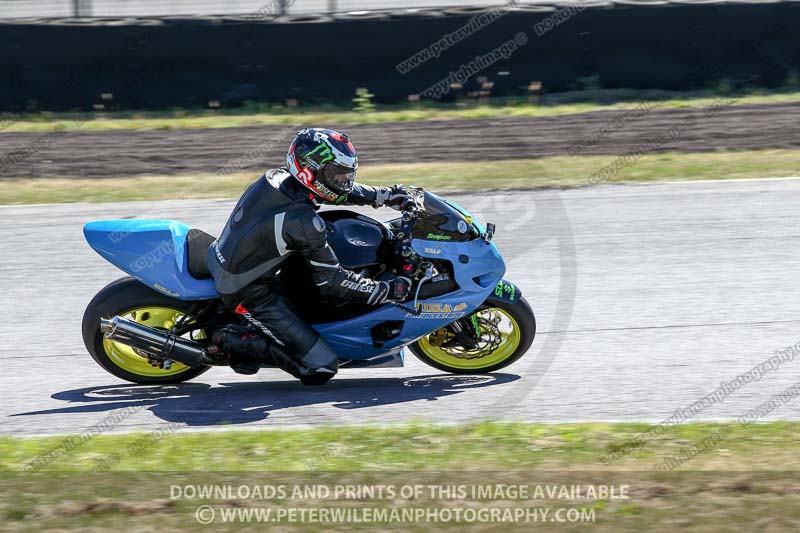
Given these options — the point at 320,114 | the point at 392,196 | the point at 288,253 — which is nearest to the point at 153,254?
the point at 288,253

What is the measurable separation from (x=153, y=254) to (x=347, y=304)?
1312mm

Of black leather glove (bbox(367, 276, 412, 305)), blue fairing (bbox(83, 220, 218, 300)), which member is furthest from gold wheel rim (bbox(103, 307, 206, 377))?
black leather glove (bbox(367, 276, 412, 305))

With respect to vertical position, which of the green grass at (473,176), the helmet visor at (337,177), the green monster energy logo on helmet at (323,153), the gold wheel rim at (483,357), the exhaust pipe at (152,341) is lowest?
the gold wheel rim at (483,357)

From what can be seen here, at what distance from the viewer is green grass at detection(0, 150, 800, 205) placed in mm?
12984

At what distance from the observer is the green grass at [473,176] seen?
42.6 ft

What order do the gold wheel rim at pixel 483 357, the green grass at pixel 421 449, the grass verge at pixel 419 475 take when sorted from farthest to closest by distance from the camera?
the gold wheel rim at pixel 483 357 → the green grass at pixel 421 449 → the grass verge at pixel 419 475

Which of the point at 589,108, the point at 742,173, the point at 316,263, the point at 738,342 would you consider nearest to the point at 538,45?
the point at 589,108

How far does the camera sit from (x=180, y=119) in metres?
17.1

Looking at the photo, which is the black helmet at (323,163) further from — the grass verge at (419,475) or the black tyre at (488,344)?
the grass verge at (419,475)

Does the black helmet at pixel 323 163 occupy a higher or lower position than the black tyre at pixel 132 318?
higher

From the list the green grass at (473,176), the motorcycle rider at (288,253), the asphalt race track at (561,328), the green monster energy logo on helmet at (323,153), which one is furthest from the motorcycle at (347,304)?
the green grass at (473,176)

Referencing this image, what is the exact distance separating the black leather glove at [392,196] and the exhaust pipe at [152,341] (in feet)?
5.09

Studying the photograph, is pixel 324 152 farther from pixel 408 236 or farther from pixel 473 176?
pixel 473 176

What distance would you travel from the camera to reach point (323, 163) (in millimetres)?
6500
